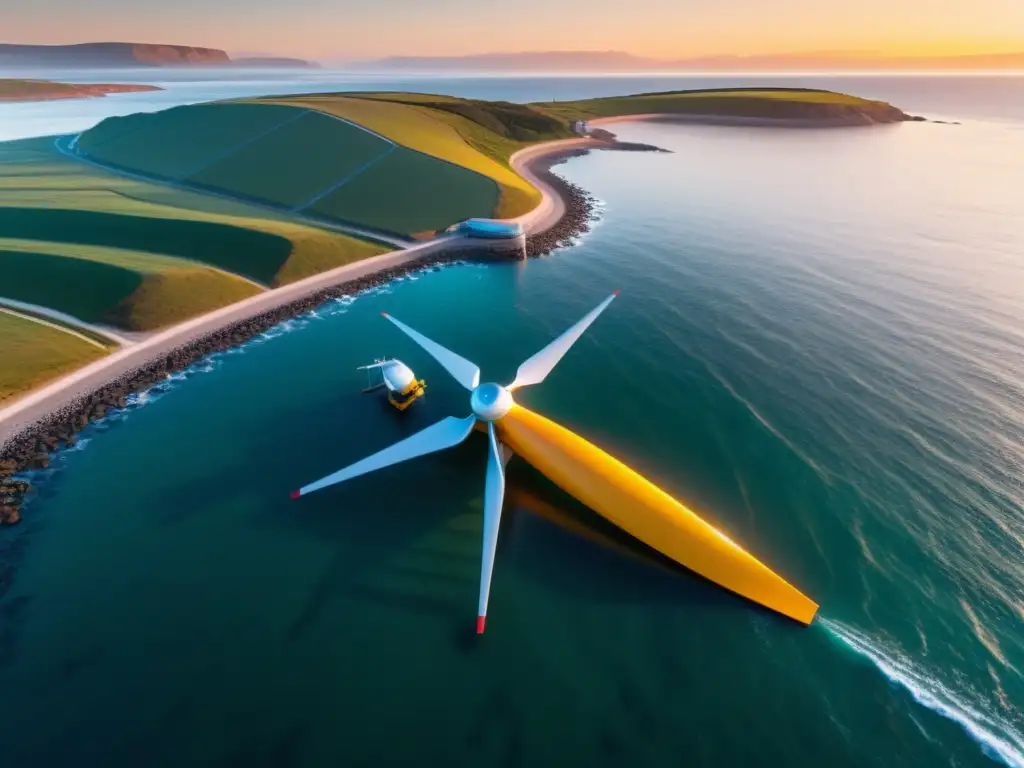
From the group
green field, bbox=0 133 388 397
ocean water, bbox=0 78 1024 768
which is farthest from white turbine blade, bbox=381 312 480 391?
green field, bbox=0 133 388 397

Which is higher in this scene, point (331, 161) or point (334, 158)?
point (334, 158)

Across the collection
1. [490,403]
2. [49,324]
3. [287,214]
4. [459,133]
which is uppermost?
[490,403]

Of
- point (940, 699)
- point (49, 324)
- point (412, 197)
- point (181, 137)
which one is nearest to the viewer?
point (940, 699)

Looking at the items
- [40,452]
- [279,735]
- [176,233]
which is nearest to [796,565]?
[279,735]

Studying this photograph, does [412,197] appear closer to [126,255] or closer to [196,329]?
[126,255]

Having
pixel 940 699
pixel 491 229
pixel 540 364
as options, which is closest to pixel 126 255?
pixel 491 229

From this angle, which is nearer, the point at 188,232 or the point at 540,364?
the point at 540,364
